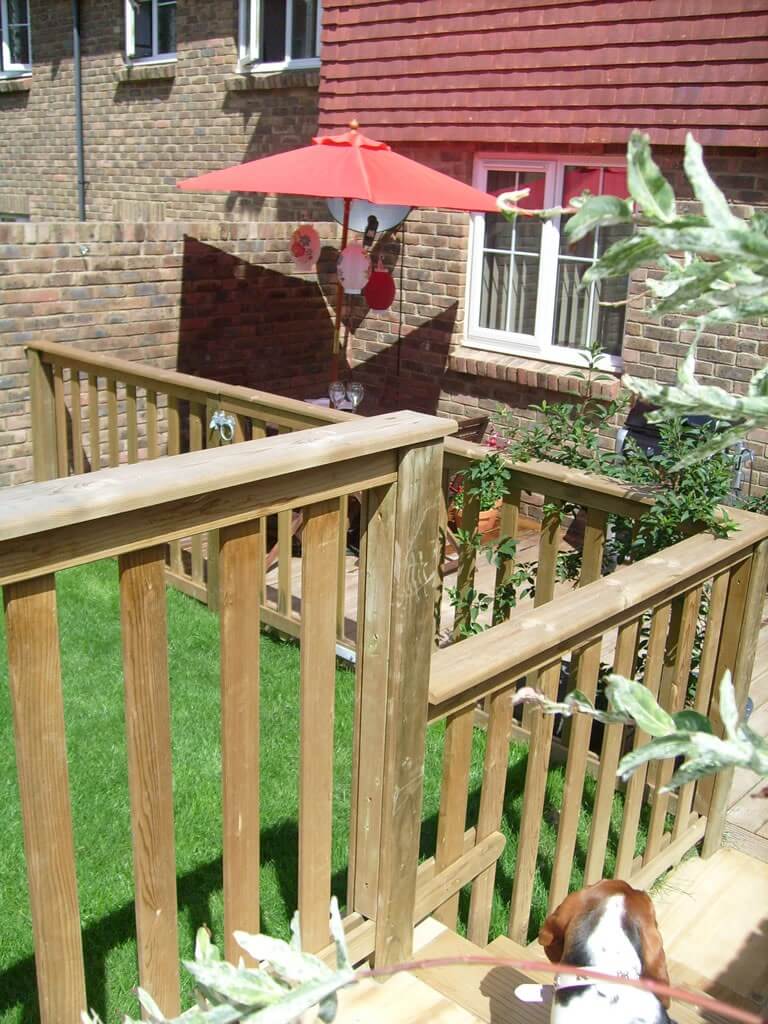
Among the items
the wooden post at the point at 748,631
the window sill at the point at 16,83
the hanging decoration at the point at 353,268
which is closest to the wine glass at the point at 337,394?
the hanging decoration at the point at 353,268

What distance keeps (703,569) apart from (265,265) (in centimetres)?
600

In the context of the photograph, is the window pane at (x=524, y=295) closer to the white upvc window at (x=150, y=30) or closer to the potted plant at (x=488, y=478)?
the potted plant at (x=488, y=478)

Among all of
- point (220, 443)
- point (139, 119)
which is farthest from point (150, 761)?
point (139, 119)

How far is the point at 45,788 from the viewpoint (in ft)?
4.77

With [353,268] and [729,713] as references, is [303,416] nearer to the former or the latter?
[353,268]

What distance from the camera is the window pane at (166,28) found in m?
11.2

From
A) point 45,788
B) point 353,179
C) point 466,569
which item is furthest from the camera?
point 353,179

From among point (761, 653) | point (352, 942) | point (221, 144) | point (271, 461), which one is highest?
point (221, 144)

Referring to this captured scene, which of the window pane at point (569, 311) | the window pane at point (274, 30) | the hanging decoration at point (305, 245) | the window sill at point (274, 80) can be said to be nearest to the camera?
the window pane at point (569, 311)

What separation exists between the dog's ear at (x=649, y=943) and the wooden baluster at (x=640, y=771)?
52cm

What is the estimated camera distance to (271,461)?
5.46 feet

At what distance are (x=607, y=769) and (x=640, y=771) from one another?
0.78 ft

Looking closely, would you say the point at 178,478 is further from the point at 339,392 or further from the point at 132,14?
the point at 132,14

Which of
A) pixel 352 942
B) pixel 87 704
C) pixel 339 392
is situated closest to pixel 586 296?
pixel 339 392
